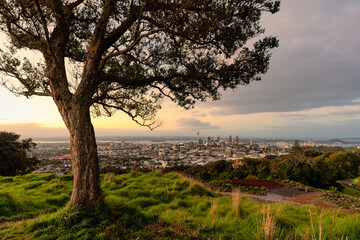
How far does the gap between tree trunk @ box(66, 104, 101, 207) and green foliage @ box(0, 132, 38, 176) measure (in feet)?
51.7

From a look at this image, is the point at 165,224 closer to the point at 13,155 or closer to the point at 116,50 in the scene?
the point at 116,50

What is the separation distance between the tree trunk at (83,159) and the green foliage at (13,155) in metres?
15.7

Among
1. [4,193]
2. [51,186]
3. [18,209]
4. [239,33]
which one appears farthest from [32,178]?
[239,33]

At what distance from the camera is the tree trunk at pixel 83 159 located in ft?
12.9

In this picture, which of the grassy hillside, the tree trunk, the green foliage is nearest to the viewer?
the grassy hillside

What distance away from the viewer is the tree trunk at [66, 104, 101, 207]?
394 cm

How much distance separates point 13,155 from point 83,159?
18.9 m

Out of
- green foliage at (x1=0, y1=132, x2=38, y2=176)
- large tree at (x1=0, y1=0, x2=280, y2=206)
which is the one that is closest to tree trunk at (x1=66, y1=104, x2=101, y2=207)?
large tree at (x1=0, y1=0, x2=280, y2=206)

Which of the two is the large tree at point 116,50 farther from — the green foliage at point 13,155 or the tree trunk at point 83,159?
the green foliage at point 13,155

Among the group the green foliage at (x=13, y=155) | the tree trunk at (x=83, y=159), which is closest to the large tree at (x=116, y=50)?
the tree trunk at (x=83, y=159)

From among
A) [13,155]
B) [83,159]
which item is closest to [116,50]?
[83,159]

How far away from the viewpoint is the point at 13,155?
15711 mm

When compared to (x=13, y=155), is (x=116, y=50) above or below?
above

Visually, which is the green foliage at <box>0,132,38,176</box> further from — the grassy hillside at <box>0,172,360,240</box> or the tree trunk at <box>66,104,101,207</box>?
the tree trunk at <box>66,104,101,207</box>
